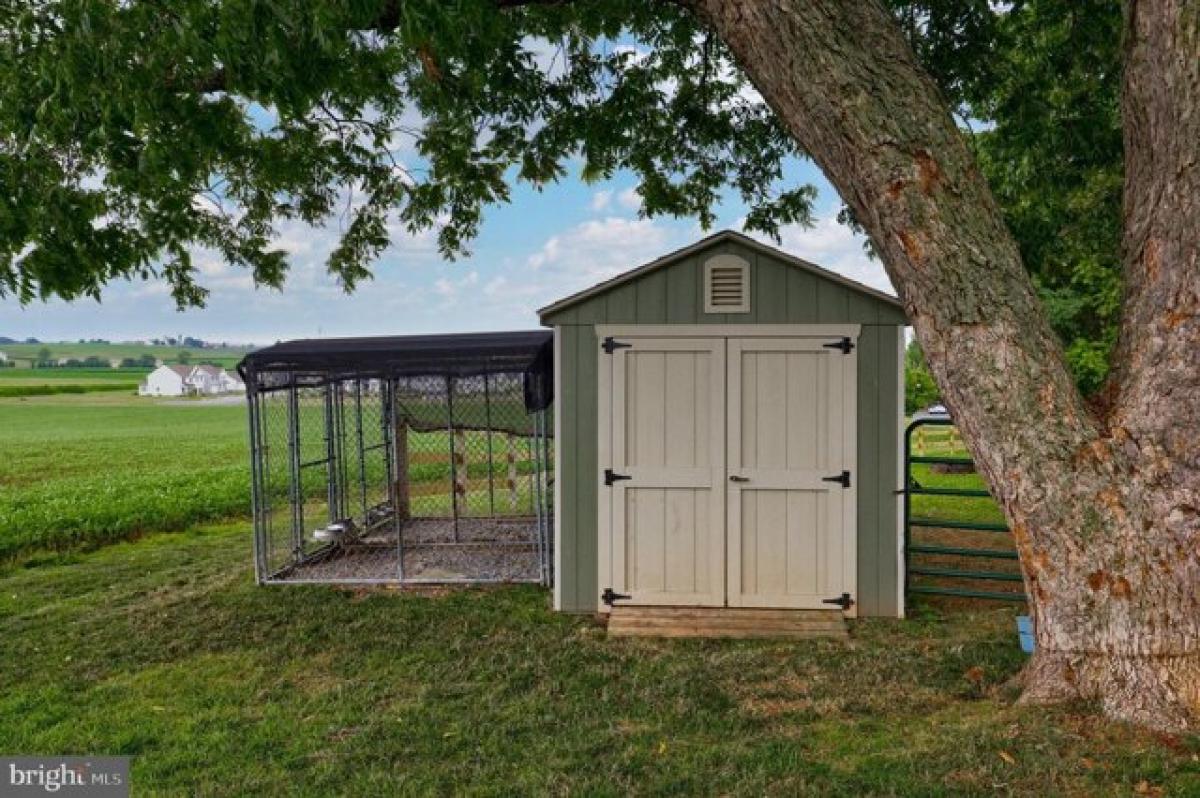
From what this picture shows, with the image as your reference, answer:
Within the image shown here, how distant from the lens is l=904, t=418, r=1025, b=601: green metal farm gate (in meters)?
5.34

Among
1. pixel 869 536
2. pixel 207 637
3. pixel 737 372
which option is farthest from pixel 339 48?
pixel 869 536

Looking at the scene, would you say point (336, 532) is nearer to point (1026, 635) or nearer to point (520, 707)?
point (520, 707)

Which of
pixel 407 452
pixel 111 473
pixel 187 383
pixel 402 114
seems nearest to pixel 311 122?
pixel 402 114

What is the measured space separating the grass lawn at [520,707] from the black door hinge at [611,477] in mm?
1019

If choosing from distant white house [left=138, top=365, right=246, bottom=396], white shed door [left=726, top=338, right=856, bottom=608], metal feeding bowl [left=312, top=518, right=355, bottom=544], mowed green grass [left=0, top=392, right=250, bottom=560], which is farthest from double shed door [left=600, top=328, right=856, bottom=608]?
distant white house [left=138, top=365, right=246, bottom=396]

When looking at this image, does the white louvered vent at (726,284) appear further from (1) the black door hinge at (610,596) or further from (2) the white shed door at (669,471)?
(1) the black door hinge at (610,596)

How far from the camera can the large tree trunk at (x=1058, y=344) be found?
10.6 ft

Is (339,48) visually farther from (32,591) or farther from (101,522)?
(101,522)

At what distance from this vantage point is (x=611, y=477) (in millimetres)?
5520

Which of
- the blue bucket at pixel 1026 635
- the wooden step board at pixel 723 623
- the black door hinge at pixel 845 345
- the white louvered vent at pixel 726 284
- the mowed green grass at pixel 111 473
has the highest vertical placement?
the white louvered vent at pixel 726 284

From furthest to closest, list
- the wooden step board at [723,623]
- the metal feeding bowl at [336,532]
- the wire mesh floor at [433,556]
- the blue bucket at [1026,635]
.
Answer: the metal feeding bowl at [336,532]
the wire mesh floor at [433,556]
the wooden step board at [723,623]
the blue bucket at [1026,635]

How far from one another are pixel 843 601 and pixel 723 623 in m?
0.90

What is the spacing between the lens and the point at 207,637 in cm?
514

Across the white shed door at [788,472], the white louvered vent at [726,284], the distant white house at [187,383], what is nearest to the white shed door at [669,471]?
the white shed door at [788,472]
